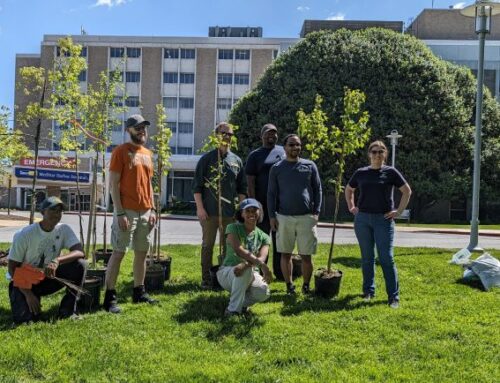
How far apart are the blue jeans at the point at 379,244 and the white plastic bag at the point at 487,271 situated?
5.65 feet

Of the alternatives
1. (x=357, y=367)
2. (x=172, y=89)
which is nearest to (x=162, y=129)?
(x=357, y=367)

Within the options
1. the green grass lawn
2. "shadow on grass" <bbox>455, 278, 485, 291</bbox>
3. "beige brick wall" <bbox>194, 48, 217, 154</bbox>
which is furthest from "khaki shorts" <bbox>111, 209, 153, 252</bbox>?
"beige brick wall" <bbox>194, 48, 217, 154</bbox>

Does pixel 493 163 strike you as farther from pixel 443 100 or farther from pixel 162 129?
pixel 162 129

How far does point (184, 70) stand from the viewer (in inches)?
1672

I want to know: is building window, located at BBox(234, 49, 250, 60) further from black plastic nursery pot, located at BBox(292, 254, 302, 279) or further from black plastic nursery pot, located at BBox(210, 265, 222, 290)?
black plastic nursery pot, located at BBox(210, 265, 222, 290)

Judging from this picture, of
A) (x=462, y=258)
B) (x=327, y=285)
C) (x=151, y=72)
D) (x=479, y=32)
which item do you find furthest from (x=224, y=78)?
(x=327, y=285)

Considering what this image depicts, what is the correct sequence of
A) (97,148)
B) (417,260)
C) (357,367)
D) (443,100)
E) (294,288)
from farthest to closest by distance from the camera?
(443,100), (417,260), (97,148), (294,288), (357,367)

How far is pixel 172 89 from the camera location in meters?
42.6

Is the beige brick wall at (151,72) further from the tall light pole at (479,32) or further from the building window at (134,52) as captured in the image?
the tall light pole at (479,32)

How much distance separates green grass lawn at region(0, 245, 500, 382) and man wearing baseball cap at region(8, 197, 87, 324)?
0.66 feet

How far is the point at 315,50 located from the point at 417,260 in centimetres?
1941

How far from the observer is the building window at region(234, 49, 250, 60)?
42.2 m

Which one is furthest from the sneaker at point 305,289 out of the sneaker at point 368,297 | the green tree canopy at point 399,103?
the green tree canopy at point 399,103

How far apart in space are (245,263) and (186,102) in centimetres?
3946
